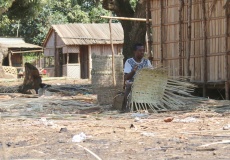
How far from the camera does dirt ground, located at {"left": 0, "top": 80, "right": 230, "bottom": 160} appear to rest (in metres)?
4.86

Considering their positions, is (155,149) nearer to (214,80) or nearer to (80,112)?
(80,112)

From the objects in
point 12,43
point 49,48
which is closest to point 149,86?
point 12,43

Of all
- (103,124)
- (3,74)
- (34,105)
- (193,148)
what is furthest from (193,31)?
(3,74)

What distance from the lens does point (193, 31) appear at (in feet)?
37.8

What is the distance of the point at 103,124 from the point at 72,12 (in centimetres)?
3430

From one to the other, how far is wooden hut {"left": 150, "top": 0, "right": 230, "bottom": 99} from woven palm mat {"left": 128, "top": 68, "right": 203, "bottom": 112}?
1.39m

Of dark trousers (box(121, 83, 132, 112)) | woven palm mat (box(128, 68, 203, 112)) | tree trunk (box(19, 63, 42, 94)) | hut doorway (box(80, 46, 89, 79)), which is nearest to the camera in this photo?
woven palm mat (box(128, 68, 203, 112))

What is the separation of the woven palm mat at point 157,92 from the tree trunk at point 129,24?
614cm

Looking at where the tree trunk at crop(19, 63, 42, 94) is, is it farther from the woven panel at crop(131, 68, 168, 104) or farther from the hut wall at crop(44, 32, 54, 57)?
the hut wall at crop(44, 32, 54, 57)

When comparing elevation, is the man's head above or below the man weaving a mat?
above

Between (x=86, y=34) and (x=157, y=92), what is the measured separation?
78.9 feet

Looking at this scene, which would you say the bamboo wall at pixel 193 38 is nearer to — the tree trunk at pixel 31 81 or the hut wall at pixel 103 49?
the tree trunk at pixel 31 81

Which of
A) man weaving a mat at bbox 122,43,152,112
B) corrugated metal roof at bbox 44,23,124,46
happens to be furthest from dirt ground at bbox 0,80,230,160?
corrugated metal roof at bbox 44,23,124,46

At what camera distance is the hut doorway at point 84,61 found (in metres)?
34.6
